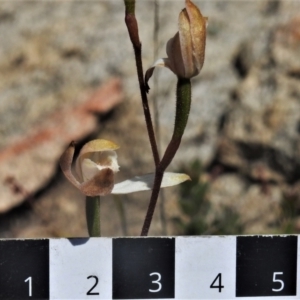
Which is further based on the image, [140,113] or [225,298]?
[140,113]

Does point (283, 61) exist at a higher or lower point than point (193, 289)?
higher

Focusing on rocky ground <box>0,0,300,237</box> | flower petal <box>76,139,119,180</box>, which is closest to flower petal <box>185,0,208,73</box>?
flower petal <box>76,139,119,180</box>

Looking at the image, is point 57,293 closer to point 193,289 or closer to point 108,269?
point 108,269

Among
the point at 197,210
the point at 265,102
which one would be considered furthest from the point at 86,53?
the point at 197,210

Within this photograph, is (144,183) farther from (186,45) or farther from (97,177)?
(186,45)

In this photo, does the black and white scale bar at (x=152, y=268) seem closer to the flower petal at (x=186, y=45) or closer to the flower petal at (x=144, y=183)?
the flower petal at (x=144, y=183)

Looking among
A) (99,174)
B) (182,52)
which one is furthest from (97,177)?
(182,52)

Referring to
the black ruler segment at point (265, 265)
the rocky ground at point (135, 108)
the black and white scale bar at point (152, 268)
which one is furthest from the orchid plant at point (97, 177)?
the rocky ground at point (135, 108)

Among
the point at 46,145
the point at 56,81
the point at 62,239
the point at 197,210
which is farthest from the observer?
the point at 56,81

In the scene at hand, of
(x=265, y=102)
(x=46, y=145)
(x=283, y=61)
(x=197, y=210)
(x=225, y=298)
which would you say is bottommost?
(x=225, y=298)
